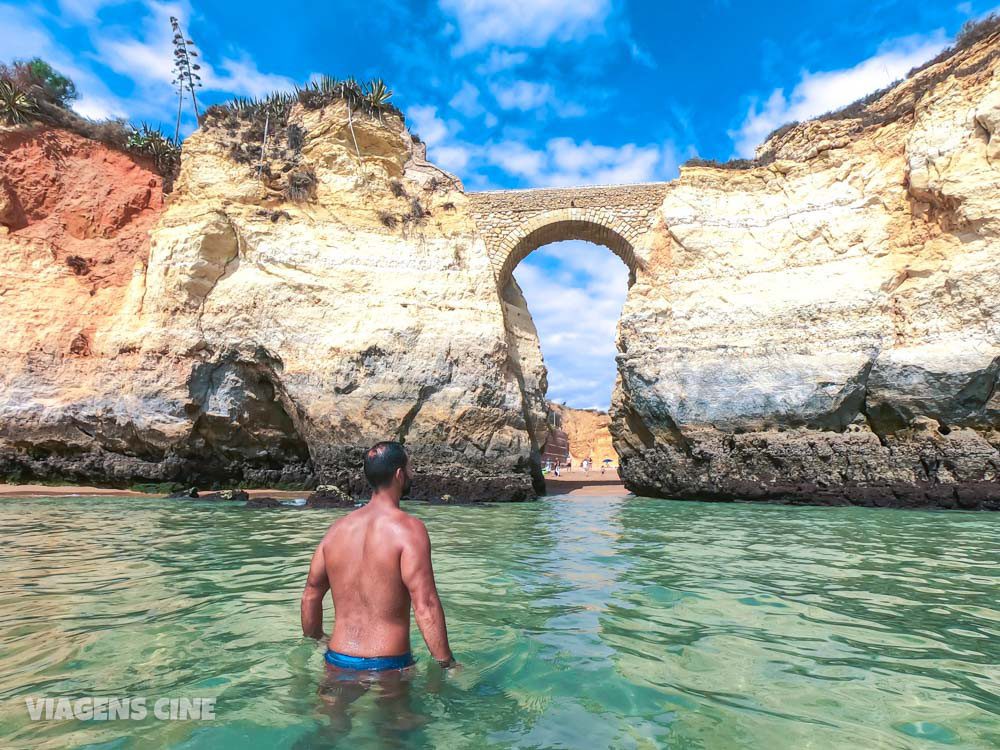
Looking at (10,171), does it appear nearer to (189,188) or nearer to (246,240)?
(189,188)

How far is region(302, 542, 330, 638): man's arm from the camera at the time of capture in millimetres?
2703

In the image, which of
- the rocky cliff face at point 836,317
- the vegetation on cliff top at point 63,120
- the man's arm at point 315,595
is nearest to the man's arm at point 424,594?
the man's arm at point 315,595

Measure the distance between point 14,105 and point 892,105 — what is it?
2342 cm

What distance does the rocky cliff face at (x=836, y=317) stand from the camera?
11.5 m

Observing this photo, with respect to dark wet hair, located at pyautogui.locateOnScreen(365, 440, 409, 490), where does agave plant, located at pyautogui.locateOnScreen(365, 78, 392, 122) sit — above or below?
above

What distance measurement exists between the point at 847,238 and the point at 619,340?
599cm

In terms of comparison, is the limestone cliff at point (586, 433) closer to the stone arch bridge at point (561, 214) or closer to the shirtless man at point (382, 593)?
the stone arch bridge at point (561, 214)

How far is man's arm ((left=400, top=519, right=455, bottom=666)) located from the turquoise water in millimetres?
180

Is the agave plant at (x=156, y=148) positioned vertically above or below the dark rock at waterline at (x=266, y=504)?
above

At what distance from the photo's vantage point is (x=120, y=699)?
2498mm

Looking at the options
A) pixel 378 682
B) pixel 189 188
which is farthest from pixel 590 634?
pixel 189 188

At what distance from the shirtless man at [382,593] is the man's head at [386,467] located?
123mm

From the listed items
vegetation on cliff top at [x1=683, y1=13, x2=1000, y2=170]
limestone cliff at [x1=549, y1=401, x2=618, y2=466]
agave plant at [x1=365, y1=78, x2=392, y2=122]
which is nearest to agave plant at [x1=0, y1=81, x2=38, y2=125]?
agave plant at [x1=365, y1=78, x2=392, y2=122]

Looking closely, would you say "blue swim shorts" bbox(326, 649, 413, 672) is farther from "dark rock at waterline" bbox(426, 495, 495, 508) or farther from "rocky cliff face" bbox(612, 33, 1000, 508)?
"rocky cliff face" bbox(612, 33, 1000, 508)
